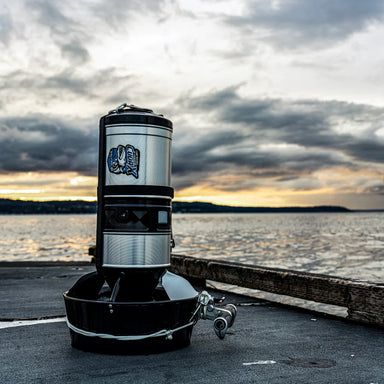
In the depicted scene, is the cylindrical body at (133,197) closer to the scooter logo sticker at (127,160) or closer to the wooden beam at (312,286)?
the scooter logo sticker at (127,160)

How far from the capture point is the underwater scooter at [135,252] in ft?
18.0

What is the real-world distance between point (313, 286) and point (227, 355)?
7.95 ft

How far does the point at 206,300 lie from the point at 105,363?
1.34 m

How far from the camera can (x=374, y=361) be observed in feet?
17.3

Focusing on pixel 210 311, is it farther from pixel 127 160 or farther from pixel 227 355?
pixel 127 160

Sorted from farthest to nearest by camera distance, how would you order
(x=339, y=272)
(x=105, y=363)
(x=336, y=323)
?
1. (x=339, y=272)
2. (x=336, y=323)
3. (x=105, y=363)

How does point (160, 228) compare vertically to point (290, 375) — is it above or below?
above

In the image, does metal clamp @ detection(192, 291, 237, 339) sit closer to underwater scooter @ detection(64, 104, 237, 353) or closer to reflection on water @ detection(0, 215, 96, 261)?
underwater scooter @ detection(64, 104, 237, 353)

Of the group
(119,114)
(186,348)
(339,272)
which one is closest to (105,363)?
(186,348)

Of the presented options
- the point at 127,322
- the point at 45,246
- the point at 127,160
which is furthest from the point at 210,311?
the point at 45,246

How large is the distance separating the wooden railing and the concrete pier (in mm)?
251

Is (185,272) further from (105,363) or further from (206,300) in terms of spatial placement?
(105,363)

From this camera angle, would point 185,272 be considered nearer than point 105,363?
No

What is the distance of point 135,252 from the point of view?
566cm
